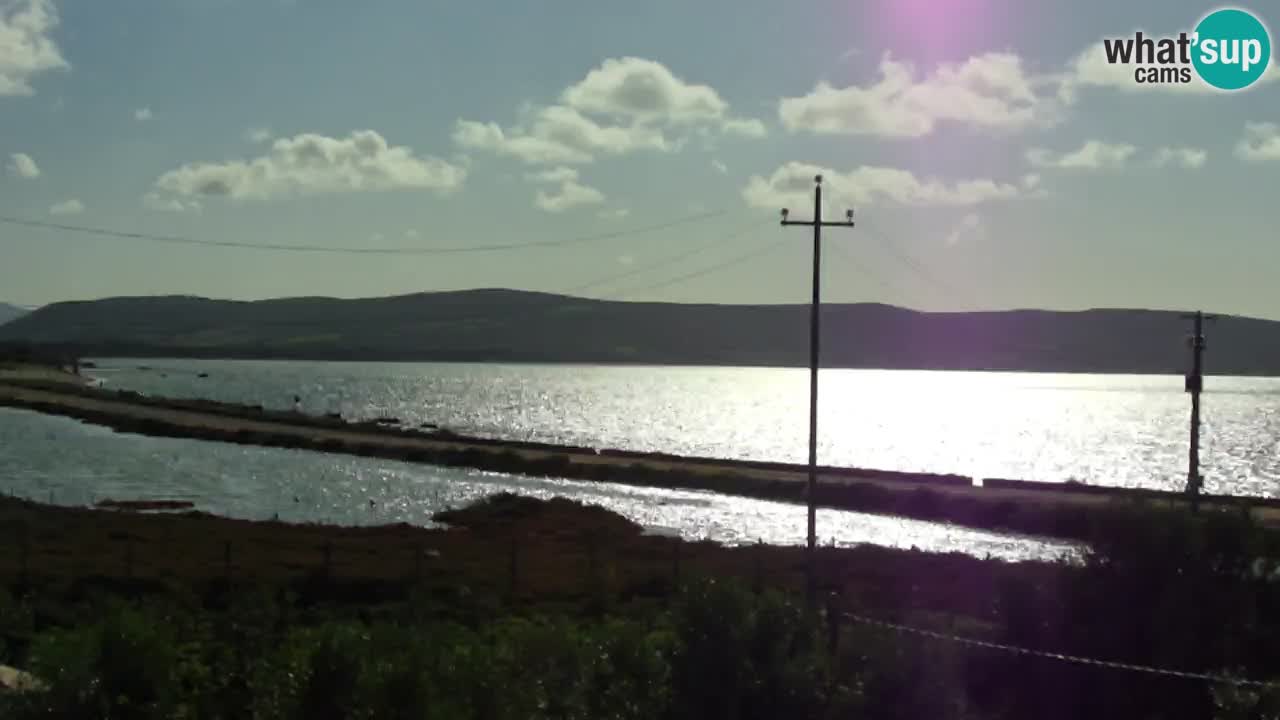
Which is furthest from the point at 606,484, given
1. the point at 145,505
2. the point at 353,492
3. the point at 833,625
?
the point at 833,625

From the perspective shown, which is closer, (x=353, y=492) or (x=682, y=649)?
(x=682, y=649)

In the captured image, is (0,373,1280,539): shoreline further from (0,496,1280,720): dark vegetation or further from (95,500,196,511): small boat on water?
(95,500,196,511): small boat on water

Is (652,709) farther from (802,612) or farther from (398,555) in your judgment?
(398,555)

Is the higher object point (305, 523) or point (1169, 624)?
point (1169, 624)

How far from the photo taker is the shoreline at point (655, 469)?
245 feet

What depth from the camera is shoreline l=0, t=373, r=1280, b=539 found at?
245 ft

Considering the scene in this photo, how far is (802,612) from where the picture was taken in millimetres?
16297

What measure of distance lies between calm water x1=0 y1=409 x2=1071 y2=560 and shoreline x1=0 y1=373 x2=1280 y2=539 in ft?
10.1

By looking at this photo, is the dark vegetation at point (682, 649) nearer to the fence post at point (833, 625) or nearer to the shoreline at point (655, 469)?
the fence post at point (833, 625)

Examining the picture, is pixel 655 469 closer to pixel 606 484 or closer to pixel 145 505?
pixel 606 484

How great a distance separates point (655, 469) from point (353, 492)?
27.9 metres

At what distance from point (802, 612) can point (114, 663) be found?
8903 mm

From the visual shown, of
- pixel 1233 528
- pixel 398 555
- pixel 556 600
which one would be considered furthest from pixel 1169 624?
pixel 398 555

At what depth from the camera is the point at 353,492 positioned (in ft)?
261
